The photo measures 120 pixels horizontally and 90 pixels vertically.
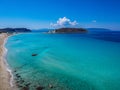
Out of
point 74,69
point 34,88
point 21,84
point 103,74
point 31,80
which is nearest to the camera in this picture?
point 34,88

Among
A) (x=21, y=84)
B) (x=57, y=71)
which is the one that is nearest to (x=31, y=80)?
(x=21, y=84)

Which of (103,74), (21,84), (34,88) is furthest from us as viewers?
(103,74)

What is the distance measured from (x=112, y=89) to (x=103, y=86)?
114 cm

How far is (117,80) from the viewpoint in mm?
20359

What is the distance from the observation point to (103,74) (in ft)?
74.5

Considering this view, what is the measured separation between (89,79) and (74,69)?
15.9ft

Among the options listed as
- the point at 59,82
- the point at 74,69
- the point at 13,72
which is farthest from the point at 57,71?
the point at 13,72

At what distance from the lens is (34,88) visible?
16.9 m

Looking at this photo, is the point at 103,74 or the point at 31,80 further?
the point at 103,74

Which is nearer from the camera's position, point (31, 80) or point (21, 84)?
point (21, 84)

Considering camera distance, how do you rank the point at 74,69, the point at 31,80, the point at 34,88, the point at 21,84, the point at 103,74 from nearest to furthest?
the point at 34,88, the point at 21,84, the point at 31,80, the point at 103,74, the point at 74,69

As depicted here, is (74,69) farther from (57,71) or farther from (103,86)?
(103,86)

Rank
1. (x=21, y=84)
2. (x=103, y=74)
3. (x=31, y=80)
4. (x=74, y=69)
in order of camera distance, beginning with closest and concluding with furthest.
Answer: (x=21, y=84) < (x=31, y=80) < (x=103, y=74) < (x=74, y=69)

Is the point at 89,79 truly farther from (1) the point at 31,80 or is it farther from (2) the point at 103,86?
(1) the point at 31,80
